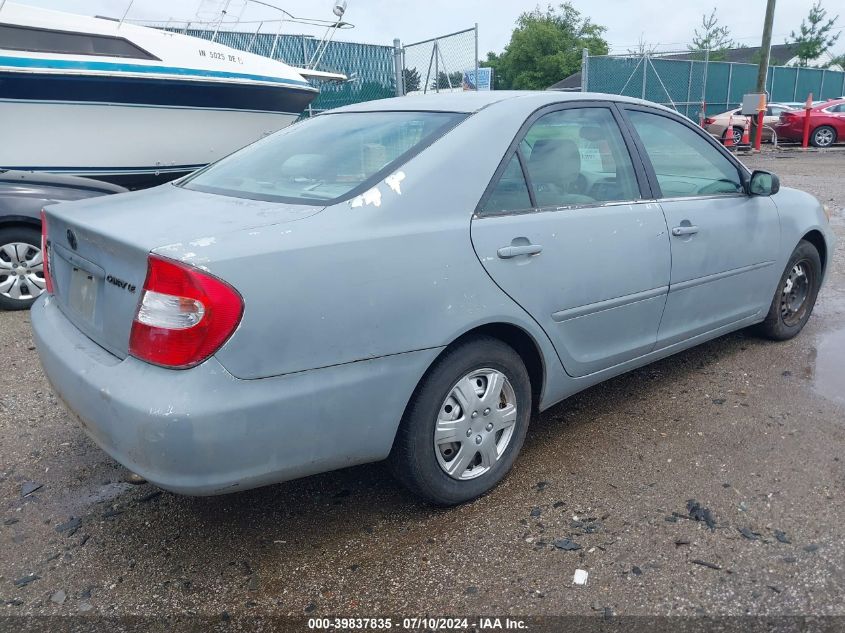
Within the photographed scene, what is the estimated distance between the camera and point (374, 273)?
237 centimetres

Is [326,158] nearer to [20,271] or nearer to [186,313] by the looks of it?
[186,313]

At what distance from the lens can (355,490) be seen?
3.02 meters

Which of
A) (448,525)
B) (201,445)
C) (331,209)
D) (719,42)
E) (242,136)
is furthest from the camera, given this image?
(719,42)

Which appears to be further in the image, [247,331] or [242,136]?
[242,136]

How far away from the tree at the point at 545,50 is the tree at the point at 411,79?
4941 centimetres

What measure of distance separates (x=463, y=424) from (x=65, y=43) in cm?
791

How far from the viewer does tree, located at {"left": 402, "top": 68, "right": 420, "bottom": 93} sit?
13.3 meters


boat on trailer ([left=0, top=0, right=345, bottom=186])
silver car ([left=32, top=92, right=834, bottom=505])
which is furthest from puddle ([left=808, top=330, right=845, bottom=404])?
boat on trailer ([left=0, top=0, right=345, bottom=186])

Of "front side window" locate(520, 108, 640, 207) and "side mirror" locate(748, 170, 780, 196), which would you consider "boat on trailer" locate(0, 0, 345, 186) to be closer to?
"front side window" locate(520, 108, 640, 207)

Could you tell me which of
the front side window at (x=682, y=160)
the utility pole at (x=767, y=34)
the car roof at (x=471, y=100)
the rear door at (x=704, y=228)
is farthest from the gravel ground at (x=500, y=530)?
the utility pole at (x=767, y=34)

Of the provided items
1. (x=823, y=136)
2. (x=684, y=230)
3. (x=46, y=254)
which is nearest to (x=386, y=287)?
(x=46, y=254)

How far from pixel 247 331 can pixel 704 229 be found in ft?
8.20

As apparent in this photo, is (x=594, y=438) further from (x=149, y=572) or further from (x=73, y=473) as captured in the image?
(x=73, y=473)

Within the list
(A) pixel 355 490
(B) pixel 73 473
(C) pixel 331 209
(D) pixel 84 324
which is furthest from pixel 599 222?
(B) pixel 73 473
